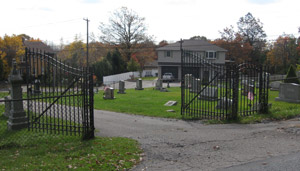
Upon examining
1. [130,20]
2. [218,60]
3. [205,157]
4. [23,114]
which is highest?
[130,20]

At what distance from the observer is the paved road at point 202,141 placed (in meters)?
5.98

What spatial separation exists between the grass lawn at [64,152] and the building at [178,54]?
40640mm

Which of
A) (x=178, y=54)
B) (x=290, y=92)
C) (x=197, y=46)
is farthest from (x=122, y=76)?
(x=290, y=92)

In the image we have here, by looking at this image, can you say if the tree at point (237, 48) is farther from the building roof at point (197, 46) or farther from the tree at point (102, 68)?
the tree at point (102, 68)

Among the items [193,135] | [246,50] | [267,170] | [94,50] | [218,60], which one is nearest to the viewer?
[267,170]

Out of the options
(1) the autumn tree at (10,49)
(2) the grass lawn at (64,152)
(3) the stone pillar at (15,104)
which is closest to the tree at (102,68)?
(1) the autumn tree at (10,49)

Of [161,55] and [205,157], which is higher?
[161,55]

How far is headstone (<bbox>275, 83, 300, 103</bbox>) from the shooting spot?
1480cm

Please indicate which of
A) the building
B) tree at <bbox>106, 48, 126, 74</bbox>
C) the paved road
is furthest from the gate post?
tree at <bbox>106, 48, 126, 74</bbox>

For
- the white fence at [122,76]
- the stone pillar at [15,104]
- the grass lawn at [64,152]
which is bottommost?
the grass lawn at [64,152]

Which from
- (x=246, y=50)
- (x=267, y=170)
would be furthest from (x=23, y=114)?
(x=246, y=50)

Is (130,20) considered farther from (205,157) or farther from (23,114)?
(205,157)

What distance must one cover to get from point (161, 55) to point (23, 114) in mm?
42005

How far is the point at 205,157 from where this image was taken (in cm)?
626
